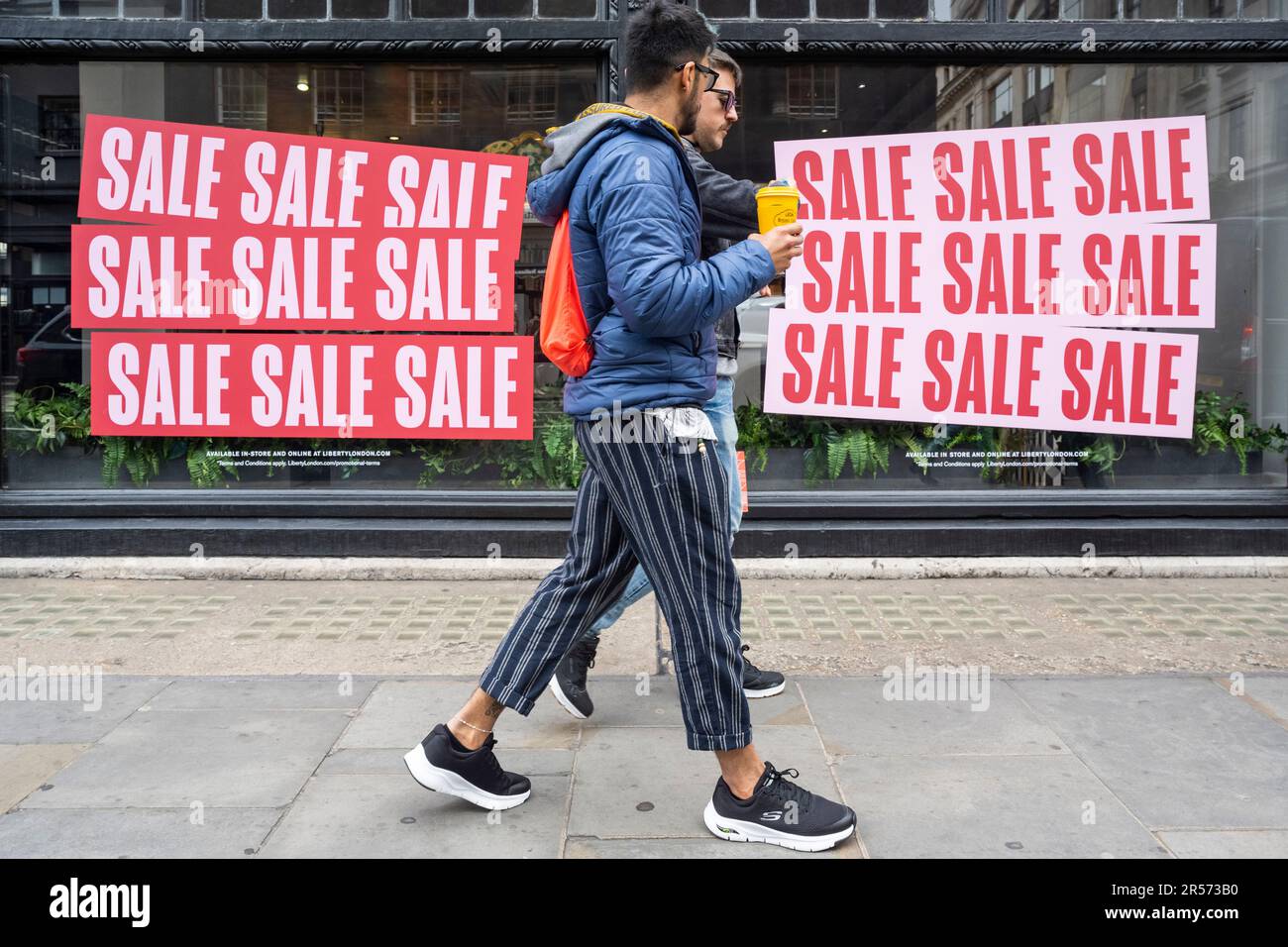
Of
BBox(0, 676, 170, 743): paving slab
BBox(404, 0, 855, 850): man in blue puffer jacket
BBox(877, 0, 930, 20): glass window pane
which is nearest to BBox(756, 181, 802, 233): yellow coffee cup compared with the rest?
BBox(404, 0, 855, 850): man in blue puffer jacket

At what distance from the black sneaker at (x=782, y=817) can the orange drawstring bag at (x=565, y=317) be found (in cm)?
124

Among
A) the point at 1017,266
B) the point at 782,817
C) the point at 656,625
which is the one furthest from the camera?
the point at 1017,266

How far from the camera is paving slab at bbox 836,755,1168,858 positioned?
10.6 ft

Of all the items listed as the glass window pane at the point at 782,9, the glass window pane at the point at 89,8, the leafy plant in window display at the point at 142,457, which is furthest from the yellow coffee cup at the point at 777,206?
the glass window pane at the point at 89,8

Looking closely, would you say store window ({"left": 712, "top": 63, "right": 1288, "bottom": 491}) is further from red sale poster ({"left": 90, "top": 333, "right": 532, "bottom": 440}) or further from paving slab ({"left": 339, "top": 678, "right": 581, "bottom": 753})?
paving slab ({"left": 339, "top": 678, "right": 581, "bottom": 753})

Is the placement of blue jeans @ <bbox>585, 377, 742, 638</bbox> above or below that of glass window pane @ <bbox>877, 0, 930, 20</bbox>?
below

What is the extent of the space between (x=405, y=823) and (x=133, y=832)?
2.46ft

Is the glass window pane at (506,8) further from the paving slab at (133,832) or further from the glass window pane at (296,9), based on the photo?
the paving slab at (133,832)

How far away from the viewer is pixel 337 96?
6859 millimetres

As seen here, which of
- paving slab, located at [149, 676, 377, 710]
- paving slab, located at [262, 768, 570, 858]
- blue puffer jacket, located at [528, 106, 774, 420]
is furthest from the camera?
paving slab, located at [149, 676, 377, 710]

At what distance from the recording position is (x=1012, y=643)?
17.5 ft

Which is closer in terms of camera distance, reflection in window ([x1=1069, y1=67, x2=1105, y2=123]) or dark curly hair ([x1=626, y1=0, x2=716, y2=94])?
dark curly hair ([x1=626, y1=0, x2=716, y2=94])

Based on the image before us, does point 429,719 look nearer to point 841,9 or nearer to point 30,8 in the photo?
point 841,9

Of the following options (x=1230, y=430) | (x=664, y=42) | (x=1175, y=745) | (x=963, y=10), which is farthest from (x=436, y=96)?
(x=1175, y=745)
